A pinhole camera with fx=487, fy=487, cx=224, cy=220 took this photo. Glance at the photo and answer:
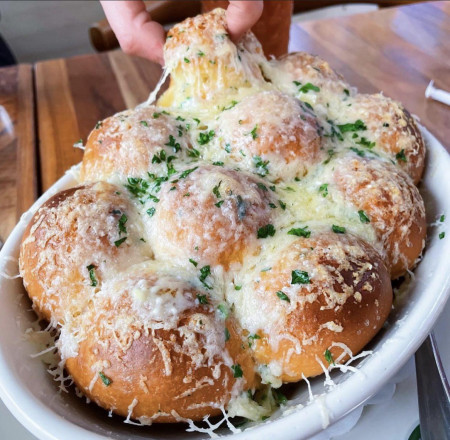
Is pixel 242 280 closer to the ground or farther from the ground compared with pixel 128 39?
Answer: closer to the ground

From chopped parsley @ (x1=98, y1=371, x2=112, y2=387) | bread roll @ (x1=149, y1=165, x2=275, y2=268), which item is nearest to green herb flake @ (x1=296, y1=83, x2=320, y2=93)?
bread roll @ (x1=149, y1=165, x2=275, y2=268)

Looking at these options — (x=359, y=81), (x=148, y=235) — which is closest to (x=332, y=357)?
(x=148, y=235)

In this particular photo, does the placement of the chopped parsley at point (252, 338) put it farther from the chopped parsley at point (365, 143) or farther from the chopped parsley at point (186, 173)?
A: the chopped parsley at point (365, 143)

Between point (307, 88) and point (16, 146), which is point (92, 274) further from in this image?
point (16, 146)

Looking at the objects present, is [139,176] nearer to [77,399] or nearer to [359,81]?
[77,399]

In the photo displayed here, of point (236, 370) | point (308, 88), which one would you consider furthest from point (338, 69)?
point (236, 370)
